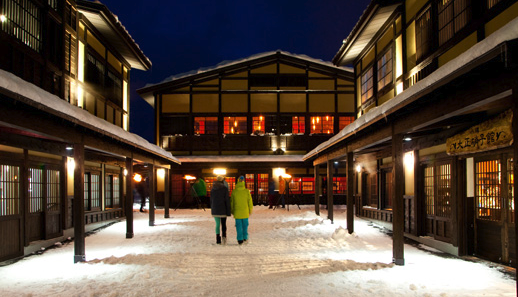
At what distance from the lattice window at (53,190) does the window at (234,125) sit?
43.0 feet

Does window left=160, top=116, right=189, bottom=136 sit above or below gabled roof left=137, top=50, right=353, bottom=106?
below

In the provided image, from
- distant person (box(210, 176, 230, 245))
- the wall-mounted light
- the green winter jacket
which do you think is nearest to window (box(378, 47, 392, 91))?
the green winter jacket

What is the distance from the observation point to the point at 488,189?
7.86 metres

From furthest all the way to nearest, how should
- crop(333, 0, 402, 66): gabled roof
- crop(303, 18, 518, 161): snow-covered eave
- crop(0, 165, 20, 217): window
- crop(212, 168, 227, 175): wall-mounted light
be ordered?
1. crop(212, 168, 227, 175): wall-mounted light
2. crop(333, 0, 402, 66): gabled roof
3. crop(0, 165, 20, 217): window
4. crop(303, 18, 518, 161): snow-covered eave

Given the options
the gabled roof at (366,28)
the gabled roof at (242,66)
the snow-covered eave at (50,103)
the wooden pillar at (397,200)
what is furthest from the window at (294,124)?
the wooden pillar at (397,200)

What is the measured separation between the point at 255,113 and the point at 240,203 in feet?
47.6

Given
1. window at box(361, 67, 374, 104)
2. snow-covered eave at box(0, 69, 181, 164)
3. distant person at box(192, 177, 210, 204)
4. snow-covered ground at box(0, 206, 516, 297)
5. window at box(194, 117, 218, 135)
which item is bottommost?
snow-covered ground at box(0, 206, 516, 297)

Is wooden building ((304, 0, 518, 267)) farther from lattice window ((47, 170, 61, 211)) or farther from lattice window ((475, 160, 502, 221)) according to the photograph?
lattice window ((47, 170, 61, 211))

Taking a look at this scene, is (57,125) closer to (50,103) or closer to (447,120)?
(50,103)

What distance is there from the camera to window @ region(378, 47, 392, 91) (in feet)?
41.4

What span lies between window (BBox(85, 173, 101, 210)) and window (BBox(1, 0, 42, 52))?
20.0 feet

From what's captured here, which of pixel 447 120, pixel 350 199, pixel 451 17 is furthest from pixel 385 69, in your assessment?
pixel 447 120

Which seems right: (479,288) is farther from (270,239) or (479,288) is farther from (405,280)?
(270,239)

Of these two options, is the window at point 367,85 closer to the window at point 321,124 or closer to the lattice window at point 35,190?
the window at point 321,124
